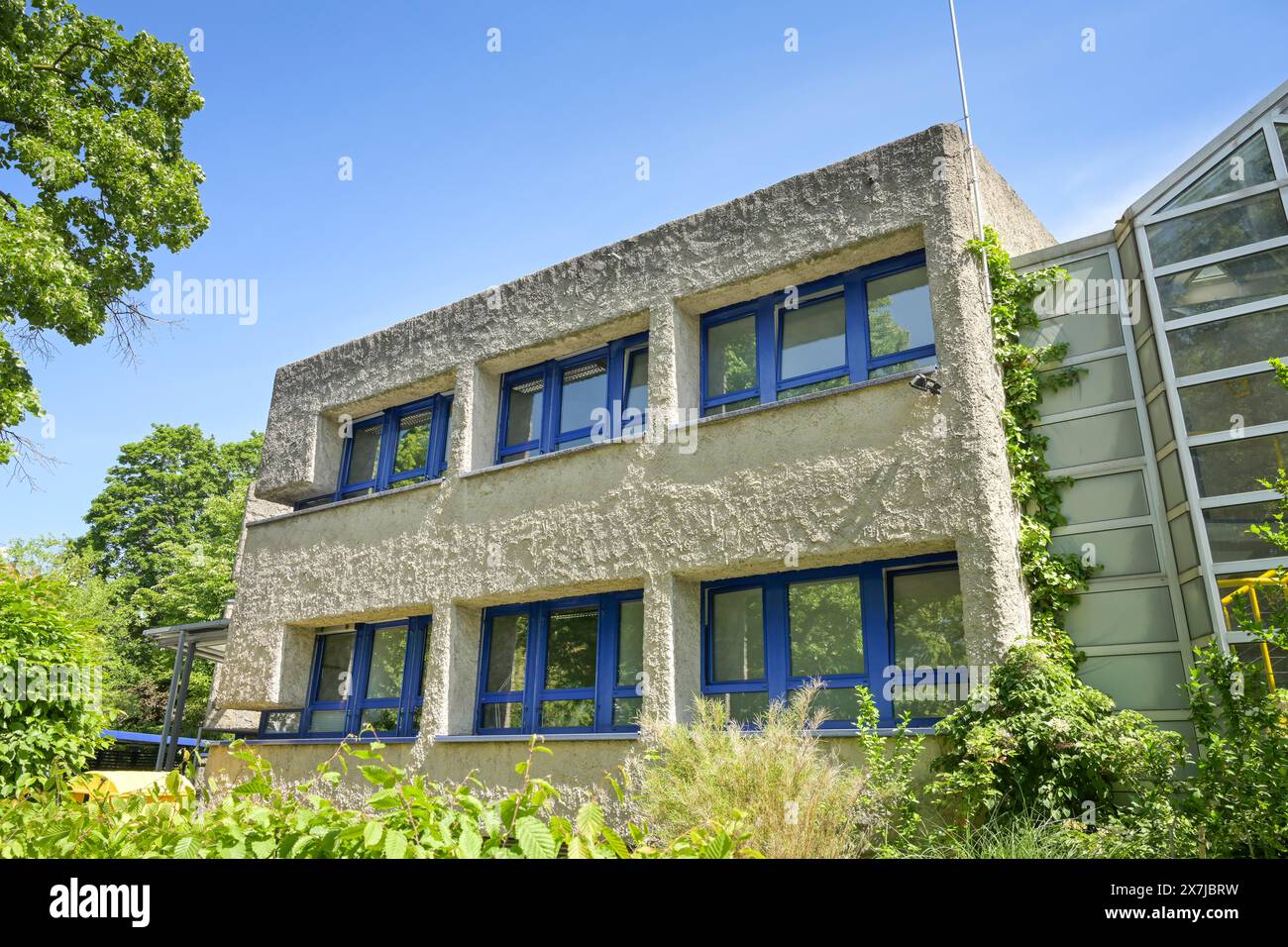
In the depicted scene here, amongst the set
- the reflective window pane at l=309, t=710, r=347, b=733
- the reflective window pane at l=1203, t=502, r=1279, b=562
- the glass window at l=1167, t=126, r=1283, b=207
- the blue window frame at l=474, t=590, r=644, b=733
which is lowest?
the reflective window pane at l=309, t=710, r=347, b=733

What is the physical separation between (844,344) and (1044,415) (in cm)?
218

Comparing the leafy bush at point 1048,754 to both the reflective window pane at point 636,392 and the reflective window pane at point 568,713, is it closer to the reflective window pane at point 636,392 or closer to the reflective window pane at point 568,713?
the reflective window pane at point 568,713

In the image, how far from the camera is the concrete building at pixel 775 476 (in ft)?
26.0

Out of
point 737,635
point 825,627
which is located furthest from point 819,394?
point 737,635

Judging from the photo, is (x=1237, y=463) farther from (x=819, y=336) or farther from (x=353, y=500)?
(x=353, y=500)

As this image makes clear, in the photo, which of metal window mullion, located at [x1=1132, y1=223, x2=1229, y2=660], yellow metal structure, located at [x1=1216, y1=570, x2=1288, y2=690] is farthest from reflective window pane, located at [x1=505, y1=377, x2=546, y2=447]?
yellow metal structure, located at [x1=1216, y1=570, x2=1288, y2=690]

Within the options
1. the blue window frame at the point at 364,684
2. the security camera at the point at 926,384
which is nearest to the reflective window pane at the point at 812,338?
the security camera at the point at 926,384

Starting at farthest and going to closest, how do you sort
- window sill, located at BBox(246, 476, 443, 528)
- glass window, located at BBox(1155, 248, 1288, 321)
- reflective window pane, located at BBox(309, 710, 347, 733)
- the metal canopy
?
the metal canopy, reflective window pane, located at BBox(309, 710, 347, 733), window sill, located at BBox(246, 476, 443, 528), glass window, located at BBox(1155, 248, 1288, 321)

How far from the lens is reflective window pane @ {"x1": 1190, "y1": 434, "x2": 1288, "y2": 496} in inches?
292

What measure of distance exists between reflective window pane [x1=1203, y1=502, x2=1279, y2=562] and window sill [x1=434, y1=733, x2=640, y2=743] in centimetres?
554

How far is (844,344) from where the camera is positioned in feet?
32.1

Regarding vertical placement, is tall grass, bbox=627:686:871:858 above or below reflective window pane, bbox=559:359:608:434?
below

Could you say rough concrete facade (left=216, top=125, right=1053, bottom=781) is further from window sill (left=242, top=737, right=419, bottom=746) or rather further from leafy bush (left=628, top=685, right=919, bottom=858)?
leafy bush (left=628, top=685, right=919, bottom=858)

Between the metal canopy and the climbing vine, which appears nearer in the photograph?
the climbing vine
